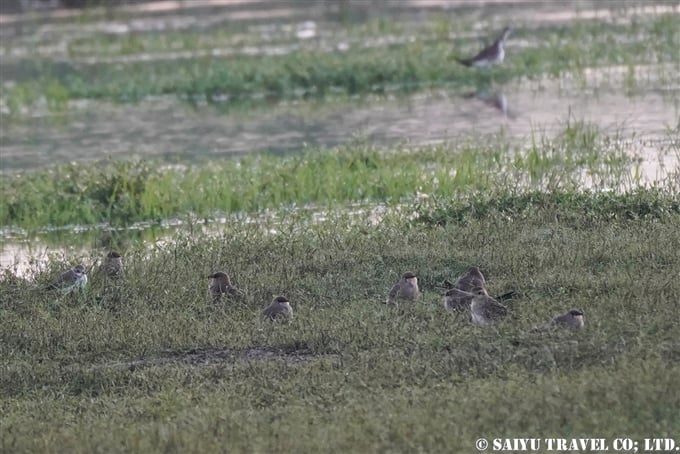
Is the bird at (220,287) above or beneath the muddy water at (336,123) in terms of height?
above

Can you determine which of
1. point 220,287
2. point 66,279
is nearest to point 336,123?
point 66,279

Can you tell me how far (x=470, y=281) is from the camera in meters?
8.63

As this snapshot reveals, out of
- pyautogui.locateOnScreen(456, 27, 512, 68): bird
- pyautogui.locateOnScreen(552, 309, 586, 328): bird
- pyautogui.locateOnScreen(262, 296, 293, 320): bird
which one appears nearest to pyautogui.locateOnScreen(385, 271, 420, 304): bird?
pyautogui.locateOnScreen(262, 296, 293, 320): bird

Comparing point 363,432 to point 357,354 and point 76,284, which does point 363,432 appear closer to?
point 357,354

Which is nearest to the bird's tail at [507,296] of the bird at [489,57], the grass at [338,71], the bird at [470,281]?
the bird at [470,281]

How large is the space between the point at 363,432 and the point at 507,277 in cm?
286

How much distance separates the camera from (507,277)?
9.06 metres

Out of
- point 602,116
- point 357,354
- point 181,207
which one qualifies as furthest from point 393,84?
point 357,354

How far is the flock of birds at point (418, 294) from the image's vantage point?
8008 millimetres

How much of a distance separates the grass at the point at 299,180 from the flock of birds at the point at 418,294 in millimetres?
3084

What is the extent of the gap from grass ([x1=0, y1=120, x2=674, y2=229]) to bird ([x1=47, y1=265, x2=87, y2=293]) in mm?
3051

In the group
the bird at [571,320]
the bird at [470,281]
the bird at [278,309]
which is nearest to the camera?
the bird at [571,320]

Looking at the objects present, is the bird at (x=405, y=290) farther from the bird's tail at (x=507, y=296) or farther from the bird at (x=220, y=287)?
the bird at (x=220, y=287)

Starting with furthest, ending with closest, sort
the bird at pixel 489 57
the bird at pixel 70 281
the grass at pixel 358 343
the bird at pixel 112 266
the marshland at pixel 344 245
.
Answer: the bird at pixel 489 57 < the bird at pixel 112 266 < the bird at pixel 70 281 < the marshland at pixel 344 245 < the grass at pixel 358 343
